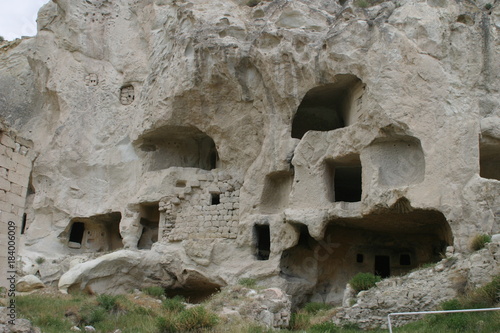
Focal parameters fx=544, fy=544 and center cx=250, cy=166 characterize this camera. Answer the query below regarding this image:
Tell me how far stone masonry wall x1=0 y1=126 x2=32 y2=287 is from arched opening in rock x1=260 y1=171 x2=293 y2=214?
24.0 ft

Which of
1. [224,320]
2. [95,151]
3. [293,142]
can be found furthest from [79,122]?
[224,320]

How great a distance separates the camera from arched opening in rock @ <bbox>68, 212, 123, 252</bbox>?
18.5 meters

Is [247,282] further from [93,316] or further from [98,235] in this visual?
[98,235]

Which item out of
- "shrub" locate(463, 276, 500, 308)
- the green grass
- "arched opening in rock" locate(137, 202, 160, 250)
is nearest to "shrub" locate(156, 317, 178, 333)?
the green grass

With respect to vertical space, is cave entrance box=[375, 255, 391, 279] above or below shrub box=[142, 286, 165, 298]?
above

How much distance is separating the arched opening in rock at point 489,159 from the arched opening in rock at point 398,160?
4.98ft

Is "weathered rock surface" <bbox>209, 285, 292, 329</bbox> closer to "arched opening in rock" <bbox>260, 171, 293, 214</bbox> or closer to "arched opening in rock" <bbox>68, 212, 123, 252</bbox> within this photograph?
"arched opening in rock" <bbox>260, 171, 293, 214</bbox>

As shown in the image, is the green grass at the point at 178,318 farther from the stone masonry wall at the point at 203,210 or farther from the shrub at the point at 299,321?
the stone masonry wall at the point at 203,210

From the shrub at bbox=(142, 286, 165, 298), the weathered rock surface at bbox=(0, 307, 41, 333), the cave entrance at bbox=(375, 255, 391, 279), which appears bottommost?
the weathered rock surface at bbox=(0, 307, 41, 333)

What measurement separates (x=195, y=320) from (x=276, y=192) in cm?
680

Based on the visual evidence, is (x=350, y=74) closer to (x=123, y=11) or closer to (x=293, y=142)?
(x=293, y=142)

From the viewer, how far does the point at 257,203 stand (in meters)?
15.0

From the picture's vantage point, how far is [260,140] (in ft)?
51.6

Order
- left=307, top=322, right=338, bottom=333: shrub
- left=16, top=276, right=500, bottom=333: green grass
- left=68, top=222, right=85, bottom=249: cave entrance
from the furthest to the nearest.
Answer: left=68, top=222, right=85, bottom=249: cave entrance, left=307, top=322, right=338, bottom=333: shrub, left=16, top=276, right=500, bottom=333: green grass
